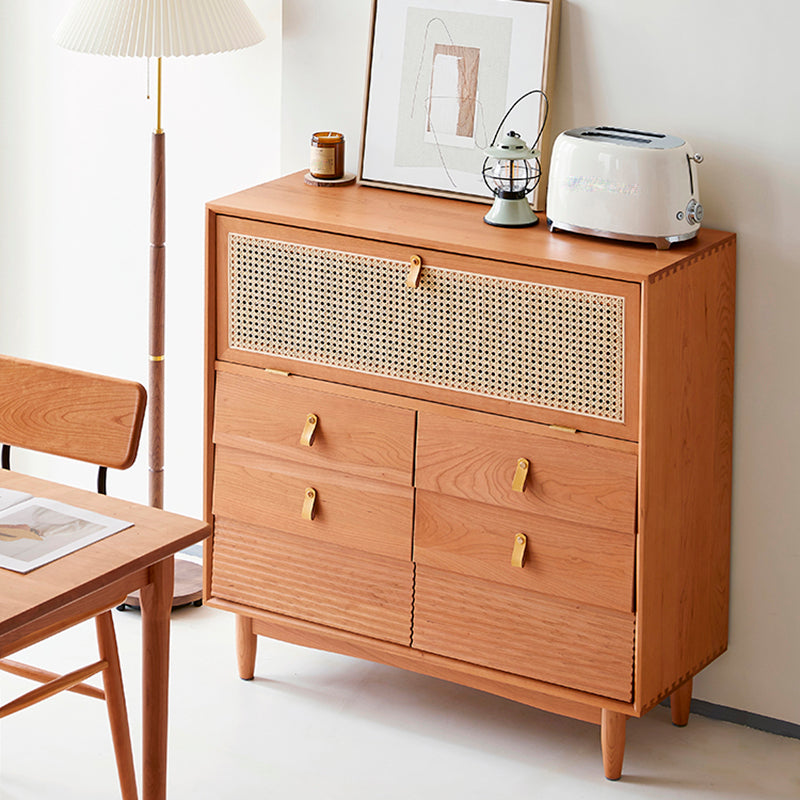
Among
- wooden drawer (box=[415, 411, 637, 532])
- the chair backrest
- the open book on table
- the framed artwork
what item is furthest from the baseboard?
the open book on table

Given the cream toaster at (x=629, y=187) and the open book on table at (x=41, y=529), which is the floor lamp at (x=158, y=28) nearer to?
the cream toaster at (x=629, y=187)

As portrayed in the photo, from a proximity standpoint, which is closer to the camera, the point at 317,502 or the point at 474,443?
the point at 474,443

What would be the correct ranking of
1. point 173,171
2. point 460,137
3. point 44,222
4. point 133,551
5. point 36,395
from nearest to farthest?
point 133,551 < point 36,395 < point 460,137 < point 173,171 < point 44,222

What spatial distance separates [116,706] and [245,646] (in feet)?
2.03

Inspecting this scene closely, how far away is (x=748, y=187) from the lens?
267 cm

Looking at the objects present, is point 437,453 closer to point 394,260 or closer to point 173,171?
point 394,260

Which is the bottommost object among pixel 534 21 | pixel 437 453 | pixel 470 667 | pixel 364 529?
pixel 470 667

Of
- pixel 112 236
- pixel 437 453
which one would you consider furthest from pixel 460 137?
pixel 112 236

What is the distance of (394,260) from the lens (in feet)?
8.67

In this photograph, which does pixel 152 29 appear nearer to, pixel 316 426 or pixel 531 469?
pixel 316 426

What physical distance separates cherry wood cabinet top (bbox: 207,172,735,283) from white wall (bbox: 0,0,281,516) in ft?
1.46

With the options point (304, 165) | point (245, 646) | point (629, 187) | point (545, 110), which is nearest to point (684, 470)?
point (629, 187)

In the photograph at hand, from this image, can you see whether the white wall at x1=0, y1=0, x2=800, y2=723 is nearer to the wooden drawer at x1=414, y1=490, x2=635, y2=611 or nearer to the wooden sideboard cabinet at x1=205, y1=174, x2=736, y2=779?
the wooden sideboard cabinet at x1=205, y1=174, x2=736, y2=779

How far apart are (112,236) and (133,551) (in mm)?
1820
